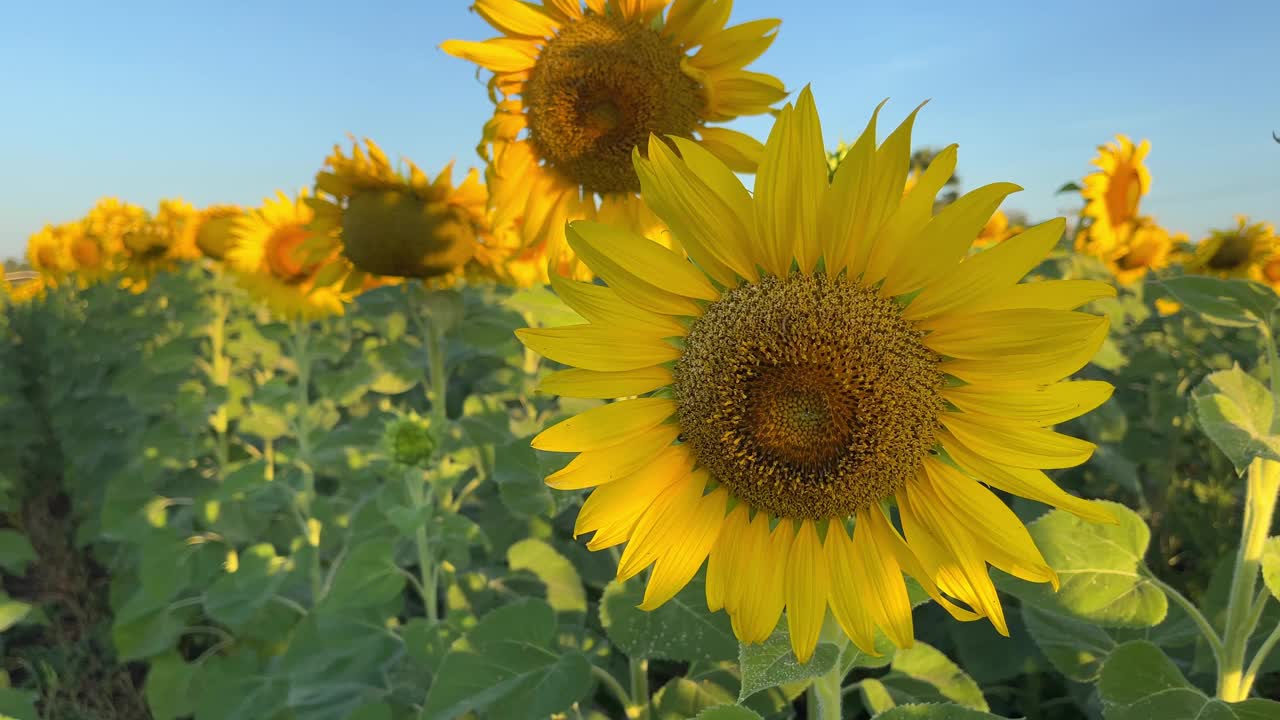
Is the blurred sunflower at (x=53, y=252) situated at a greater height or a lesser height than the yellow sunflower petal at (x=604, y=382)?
greater

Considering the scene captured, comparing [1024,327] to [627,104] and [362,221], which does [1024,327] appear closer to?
[627,104]

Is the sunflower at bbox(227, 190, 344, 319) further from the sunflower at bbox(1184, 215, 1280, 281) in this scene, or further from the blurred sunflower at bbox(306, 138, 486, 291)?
the sunflower at bbox(1184, 215, 1280, 281)

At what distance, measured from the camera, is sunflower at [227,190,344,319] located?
12.4 ft

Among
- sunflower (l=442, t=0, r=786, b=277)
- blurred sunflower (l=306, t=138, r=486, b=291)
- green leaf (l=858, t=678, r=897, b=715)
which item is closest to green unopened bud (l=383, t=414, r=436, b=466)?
blurred sunflower (l=306, t=138, r=486, b=291)

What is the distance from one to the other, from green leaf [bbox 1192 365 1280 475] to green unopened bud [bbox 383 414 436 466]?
6.45ft

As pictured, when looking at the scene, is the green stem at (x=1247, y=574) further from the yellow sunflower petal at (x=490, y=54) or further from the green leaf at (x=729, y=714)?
the yellow sunflower petal at (x=490, y=54)

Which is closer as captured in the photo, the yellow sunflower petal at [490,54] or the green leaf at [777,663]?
the green leaf at [777,663]

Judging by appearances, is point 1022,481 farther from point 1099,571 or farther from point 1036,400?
point 1099,571

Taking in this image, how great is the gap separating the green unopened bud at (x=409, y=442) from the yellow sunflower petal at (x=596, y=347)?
4.43 feet

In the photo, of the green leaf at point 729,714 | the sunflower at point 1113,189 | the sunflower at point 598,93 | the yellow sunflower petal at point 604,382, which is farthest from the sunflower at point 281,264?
the sunflower at point 1113,189

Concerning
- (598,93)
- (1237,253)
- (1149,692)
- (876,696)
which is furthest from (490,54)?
(1237,253)

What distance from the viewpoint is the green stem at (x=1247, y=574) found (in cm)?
Result: 152

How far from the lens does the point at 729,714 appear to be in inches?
46.0

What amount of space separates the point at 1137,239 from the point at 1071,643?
13.3 feet
